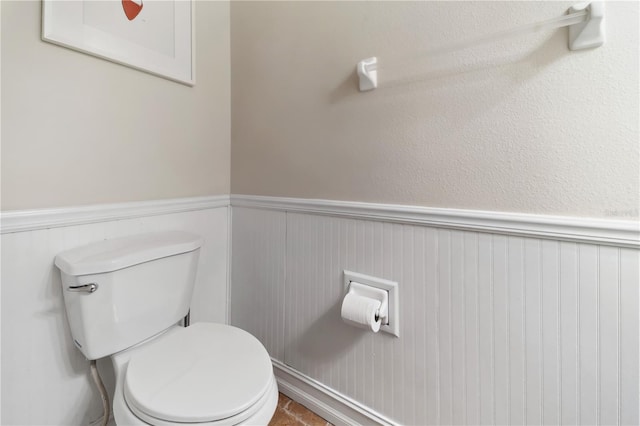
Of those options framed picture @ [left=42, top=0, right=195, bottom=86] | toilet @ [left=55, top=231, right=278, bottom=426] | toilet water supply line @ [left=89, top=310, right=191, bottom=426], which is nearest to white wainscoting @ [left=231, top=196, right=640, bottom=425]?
toilet @ [left=55, top=231, right=278, bottom=426]

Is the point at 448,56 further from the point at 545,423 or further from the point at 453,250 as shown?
the point at 545,423

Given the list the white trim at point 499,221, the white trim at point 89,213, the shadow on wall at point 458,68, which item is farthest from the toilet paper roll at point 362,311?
the white trim at point 89,213

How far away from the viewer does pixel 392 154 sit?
951 mm

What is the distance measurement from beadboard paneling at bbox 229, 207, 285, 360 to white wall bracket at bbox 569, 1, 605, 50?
1052mm

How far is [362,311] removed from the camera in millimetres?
917

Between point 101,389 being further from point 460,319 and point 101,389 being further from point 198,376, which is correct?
point 460,319

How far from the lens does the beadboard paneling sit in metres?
1.27

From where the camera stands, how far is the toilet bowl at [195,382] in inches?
25.9

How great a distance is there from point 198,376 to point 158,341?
263 mm

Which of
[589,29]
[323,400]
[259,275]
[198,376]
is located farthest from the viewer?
[259,275]

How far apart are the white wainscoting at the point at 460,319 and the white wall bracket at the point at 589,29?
1.35 feet

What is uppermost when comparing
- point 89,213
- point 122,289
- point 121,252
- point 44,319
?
point 89,213

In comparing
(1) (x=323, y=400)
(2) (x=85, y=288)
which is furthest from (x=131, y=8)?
(1) (x=323, y=400)

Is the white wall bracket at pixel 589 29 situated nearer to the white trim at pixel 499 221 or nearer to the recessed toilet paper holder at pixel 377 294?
the white trim at pixel 499 221
